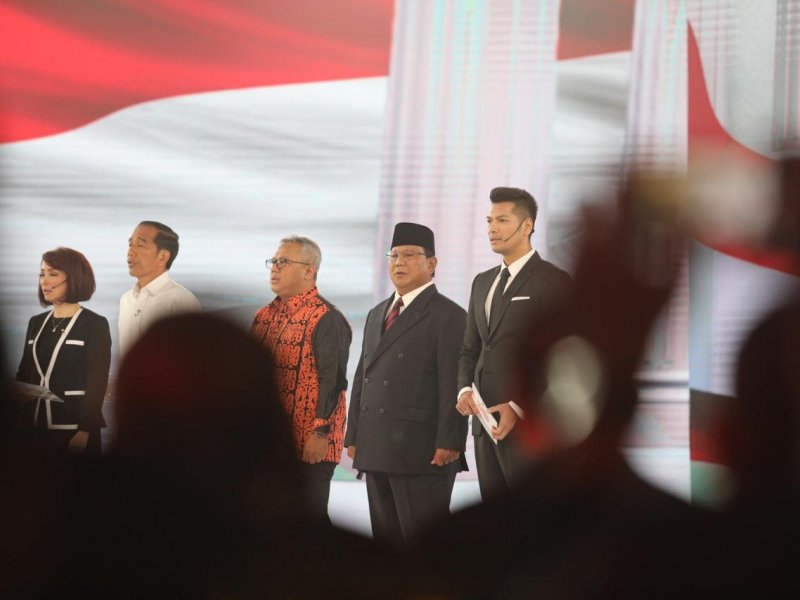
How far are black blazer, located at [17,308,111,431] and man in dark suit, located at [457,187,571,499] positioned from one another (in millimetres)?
955

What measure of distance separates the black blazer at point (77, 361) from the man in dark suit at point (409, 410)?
0.69 metres

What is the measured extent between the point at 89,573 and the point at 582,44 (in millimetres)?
2464

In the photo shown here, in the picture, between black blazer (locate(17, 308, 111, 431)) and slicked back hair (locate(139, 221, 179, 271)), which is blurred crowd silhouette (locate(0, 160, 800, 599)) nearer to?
black blazer (locate(17, 308, 111, 431))

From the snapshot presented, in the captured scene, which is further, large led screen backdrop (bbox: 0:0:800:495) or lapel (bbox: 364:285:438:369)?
large led screen backdrop (bbox: 0:0:800:495)

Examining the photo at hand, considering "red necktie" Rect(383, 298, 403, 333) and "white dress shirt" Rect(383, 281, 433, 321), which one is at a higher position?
"white dress shirt" Rect(383, 281, 433, 321)

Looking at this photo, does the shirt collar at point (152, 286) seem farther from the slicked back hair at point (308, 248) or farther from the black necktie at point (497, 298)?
the black necktie at point (497, 298)

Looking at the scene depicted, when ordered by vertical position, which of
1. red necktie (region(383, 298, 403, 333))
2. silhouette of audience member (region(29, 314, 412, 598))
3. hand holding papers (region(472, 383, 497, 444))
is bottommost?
hand holding papers (region(472, 383, 497, 444))

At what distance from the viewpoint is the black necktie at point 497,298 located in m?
2.29

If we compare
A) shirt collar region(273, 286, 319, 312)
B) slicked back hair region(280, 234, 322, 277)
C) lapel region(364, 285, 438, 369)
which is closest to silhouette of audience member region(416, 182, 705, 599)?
lapel region(364, 285, 438, 369)

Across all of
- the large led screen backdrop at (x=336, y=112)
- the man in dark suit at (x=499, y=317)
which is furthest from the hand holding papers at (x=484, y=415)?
the large led screen backdrop at (x=336, y=112)

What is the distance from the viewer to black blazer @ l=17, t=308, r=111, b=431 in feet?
8.00

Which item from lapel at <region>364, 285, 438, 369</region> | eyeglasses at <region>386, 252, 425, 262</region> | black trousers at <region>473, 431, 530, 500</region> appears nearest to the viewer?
black trousers at <region>473, 431, 530, 500</region>

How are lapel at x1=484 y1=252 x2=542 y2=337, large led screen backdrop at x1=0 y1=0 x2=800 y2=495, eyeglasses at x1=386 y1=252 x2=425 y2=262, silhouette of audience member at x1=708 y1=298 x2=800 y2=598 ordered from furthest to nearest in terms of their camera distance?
large led screen backdrop at x1=0 y1=0 x2=800 y2=495
eyeglasses at x1=386 y1=252 x2=425 y2=262
lapel at x1=484 y1=252 x2=542 y2=337
silhouette of audience member at x1=708 y1=298 x2=800 y2=598

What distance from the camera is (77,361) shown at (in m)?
2.49
